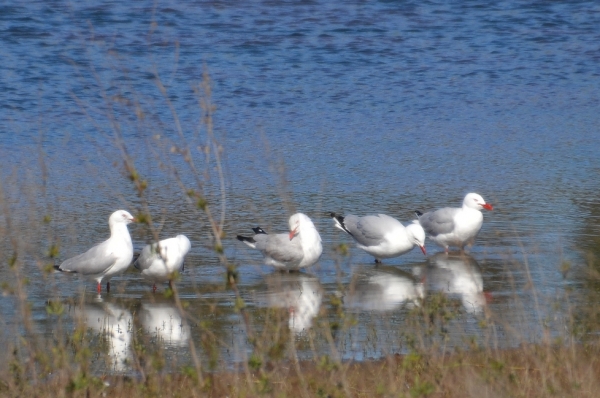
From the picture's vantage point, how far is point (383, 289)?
890 centimetres

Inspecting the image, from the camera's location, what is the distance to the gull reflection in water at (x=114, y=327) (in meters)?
6.64

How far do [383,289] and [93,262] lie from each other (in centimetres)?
250

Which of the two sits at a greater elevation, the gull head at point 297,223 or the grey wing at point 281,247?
the gull head at point 297,223

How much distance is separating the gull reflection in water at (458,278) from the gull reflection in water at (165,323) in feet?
7.03


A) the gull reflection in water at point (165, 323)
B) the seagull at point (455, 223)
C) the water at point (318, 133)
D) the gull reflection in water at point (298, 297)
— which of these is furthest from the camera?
the seagull at point (455, 223)

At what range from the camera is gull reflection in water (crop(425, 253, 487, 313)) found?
27.0ft

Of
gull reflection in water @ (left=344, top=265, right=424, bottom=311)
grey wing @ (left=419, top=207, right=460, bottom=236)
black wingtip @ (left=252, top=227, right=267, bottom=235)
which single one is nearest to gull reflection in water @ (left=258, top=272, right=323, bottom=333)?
gull reflection in water @ (left=344, top=265, right=424, bottom=311)

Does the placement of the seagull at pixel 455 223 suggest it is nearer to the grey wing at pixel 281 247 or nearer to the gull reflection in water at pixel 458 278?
the gull reflection in water at pixel 458 278

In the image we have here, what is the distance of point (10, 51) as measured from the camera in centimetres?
1983

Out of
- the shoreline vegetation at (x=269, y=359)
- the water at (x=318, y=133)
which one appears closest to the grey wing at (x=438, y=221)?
the water at (x=318, y=133)

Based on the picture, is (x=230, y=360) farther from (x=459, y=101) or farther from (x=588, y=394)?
(x=459, y=101)

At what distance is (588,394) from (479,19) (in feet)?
63.4

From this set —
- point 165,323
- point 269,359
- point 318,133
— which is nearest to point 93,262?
point 165,323

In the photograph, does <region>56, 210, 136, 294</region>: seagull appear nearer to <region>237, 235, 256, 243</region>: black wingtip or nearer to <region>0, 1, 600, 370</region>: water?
<region>0, 1, 600, 370</region>: water
